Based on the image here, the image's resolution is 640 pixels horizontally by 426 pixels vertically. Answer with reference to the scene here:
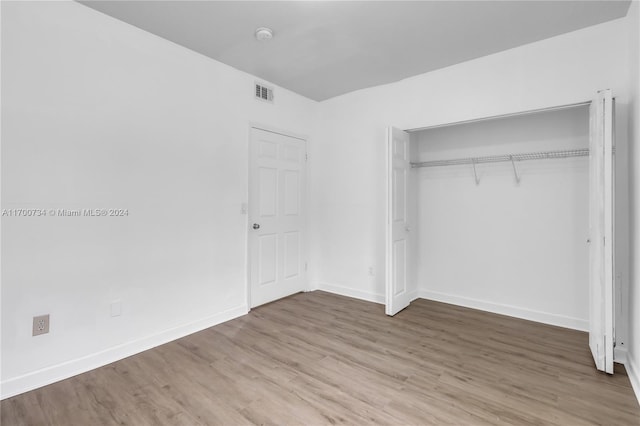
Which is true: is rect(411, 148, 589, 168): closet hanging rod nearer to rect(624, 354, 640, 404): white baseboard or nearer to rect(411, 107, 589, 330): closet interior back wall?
rect(411, 107, 589, 330): closet interior back wall

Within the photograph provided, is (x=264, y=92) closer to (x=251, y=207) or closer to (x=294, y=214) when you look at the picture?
(x=251, y=207)

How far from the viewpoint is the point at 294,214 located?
14.3ft

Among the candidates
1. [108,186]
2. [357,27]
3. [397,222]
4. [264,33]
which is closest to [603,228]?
[397,222]

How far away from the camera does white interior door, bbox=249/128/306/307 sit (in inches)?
150

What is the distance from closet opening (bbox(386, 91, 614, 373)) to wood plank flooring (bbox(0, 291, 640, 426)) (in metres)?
0.45

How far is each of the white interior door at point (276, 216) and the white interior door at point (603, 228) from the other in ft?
10.2

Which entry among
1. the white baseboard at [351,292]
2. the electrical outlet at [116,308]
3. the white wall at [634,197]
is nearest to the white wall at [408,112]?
the white baseboard at [351,292]

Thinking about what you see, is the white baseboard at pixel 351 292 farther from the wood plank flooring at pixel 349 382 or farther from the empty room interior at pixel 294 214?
the wood plank flooring at pixel 349 382

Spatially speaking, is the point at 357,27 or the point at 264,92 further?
the point at 264,92

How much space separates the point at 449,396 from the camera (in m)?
2.07

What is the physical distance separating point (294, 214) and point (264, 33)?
2256 millimetres

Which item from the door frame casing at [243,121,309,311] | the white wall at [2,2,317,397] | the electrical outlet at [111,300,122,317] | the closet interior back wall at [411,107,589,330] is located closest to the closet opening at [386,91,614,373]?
the closet interior back wall at [411,107,589,330]

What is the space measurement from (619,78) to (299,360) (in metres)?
3.53

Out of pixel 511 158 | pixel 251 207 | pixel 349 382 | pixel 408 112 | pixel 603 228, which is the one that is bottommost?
pixel 349 382
